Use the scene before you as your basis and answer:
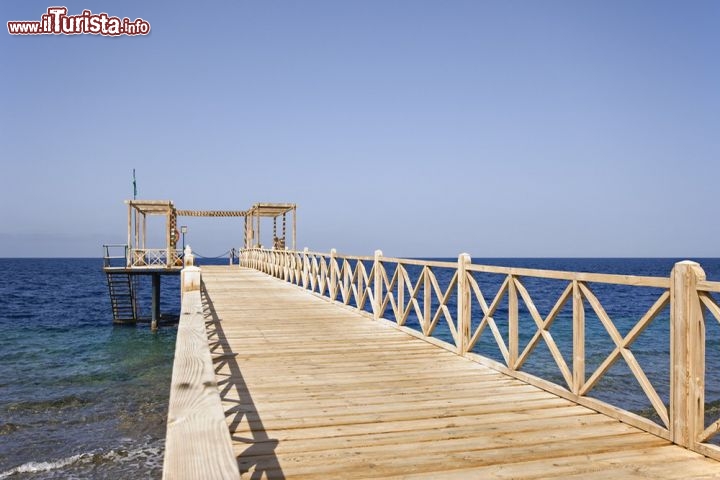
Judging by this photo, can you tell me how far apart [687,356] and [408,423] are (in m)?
1.91

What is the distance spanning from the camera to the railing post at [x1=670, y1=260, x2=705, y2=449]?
11.8 ft

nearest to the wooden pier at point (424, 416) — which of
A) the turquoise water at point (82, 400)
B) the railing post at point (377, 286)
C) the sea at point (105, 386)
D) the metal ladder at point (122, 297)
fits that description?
the railing post at point (377, 286)

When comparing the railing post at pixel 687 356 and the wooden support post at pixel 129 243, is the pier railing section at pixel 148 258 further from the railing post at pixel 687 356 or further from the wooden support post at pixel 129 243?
the railing post at pixel 687 356

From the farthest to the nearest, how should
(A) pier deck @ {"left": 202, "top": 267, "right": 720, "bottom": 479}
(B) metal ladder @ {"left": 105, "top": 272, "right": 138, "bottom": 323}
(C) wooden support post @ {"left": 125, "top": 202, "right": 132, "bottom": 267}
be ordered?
(B) metal ladder @ {"left": 105, "top": 272, "right": 138, "bottom": 323} → (C) wooden support post @ {"left": 125, "top": 202, "right": 132, "bottom": 267} → (A) pier deck @ {"left": 202, "top": 267, "right": 720, "bottom": 479}

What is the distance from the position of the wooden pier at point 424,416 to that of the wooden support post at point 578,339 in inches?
0.4

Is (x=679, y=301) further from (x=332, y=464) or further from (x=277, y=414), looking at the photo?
(x=277, y=414)

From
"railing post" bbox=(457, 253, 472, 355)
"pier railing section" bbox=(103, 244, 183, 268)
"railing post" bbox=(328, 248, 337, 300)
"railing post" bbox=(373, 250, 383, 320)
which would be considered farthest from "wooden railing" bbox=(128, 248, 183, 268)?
"railing post" bbox=(457, 253, 472, 355)

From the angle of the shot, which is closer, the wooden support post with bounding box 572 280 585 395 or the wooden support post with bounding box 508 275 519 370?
the wooden support post with bounding box 572 280 585 395

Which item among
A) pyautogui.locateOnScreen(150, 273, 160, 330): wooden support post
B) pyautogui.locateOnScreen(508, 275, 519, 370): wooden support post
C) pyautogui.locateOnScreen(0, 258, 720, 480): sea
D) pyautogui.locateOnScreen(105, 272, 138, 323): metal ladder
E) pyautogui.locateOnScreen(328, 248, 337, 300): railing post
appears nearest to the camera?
pyautogui.locateOnScreen(508, 275, 519, 370): wooden support post

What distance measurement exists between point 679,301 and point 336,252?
385 inches

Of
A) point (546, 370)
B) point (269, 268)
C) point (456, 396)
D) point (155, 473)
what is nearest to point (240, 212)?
point (269, 268)

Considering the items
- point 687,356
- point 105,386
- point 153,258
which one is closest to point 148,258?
point 153,258

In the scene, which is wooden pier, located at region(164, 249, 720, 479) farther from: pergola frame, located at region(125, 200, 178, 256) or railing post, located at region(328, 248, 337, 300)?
A: pergola frame, located at region(125, 200, 178, 256)

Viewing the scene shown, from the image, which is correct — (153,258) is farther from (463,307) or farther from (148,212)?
(463,307)
